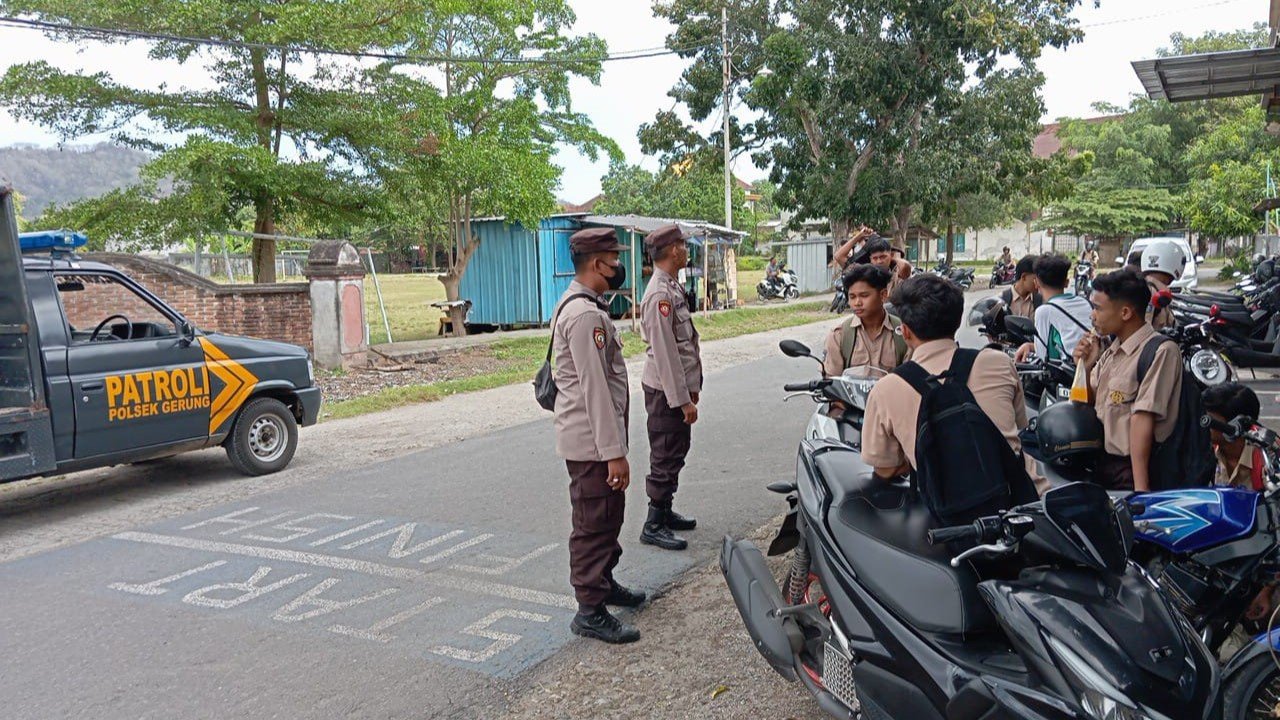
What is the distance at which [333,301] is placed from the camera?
44.7 feet

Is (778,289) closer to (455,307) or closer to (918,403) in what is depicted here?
(455,307)

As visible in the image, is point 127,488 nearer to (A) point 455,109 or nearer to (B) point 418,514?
(B) point 418,514

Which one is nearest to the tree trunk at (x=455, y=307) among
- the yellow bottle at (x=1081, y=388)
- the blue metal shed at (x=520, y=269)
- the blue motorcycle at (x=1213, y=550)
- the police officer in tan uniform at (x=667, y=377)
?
the blue metal shed at (x=520, y=269)

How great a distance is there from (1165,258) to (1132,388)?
Answer: 4.18 meters

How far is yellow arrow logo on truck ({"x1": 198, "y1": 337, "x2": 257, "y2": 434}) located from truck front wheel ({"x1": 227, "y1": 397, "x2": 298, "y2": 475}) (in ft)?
0.51

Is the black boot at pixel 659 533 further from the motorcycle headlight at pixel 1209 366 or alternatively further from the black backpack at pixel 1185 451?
the motorcycle headlight at pixel 1209 366

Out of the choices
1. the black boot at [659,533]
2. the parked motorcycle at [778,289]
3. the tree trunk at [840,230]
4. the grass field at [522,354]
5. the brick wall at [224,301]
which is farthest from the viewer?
the parked motorcycle at [778,289]

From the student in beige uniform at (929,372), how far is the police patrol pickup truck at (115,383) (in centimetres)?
582

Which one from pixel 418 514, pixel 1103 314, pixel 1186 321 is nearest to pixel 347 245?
pixel 418 514

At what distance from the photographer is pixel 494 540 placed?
5.79m

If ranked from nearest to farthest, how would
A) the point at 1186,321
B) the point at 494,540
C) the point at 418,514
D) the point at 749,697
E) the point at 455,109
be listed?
the point at 749,697
the point at 494,540
the point at 418,514
the point at 1186,321
the point at 455,109

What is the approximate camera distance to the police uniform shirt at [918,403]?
9.42 ft

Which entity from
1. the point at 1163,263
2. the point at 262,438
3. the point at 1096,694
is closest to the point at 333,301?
the point at 262,438

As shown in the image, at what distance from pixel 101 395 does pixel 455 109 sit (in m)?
11.8
